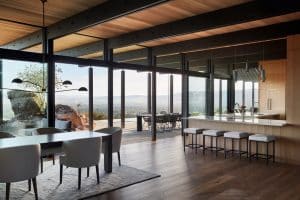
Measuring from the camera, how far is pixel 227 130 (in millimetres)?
7062

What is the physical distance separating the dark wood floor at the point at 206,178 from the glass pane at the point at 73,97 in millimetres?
1881

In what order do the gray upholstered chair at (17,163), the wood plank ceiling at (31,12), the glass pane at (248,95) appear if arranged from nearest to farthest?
the gray upholstered chair at (17,163) < the wood plank ceiling at (31,12) < the glass pane at (248,95)

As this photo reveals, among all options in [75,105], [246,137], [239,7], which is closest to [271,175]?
[246,137]

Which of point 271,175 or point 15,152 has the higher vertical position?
point 15,152

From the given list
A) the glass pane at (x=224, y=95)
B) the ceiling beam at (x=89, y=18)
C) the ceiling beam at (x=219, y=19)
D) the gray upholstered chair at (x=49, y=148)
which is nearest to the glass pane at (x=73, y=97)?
the ceiling beam at (x=89, y=18)

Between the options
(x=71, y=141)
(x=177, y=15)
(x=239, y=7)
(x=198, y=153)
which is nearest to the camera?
(x=71, y=141)

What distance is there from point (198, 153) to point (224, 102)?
4256 mm

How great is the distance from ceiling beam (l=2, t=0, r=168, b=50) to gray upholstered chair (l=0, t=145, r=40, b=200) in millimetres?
2475

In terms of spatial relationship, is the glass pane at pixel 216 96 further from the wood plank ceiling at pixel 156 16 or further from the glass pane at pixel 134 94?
the wood plank ceiling at pixel 156 16

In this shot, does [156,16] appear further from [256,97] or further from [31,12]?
[256,97]

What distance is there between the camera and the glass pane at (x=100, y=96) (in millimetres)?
7656

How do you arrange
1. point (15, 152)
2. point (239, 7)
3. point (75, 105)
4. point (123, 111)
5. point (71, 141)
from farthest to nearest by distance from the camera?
point (123, 111) < point (75, 105) < point (239, 7) < point (71, 141) < point (15, 152)

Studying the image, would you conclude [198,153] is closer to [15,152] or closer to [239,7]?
[239,7]

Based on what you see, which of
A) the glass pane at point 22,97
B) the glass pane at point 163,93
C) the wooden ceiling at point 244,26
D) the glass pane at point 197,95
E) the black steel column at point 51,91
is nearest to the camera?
the wooden ceiling at point 244,26
